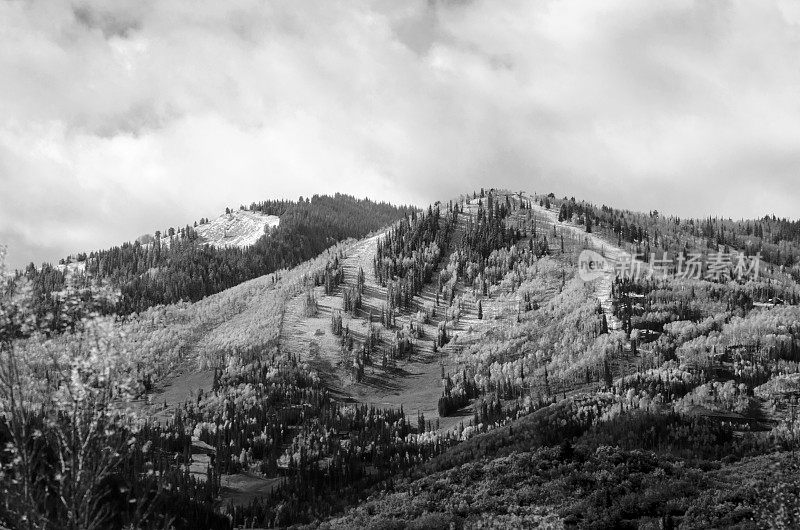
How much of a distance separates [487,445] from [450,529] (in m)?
72.9

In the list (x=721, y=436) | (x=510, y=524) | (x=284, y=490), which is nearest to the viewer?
(x=510, y=524)

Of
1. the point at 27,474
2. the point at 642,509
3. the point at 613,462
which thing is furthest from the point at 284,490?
the point at 27,474

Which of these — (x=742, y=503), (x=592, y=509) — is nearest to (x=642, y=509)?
(x=592, y=509)

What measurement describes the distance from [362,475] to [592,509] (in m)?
87.0

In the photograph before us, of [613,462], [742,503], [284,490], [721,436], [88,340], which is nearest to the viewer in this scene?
[88,340]

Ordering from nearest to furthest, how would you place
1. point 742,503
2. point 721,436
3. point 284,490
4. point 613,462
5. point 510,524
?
point 742,503, point 510,524, point 613,462, point 721,436, point 284,490

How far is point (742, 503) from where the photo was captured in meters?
106

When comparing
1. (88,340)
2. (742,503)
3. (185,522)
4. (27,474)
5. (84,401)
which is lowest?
(185,522)

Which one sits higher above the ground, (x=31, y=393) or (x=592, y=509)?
(x=31, y=393)

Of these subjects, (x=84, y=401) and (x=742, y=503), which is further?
(x=742, y=503)

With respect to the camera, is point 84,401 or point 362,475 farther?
point 362,475

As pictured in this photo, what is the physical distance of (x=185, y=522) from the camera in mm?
148875

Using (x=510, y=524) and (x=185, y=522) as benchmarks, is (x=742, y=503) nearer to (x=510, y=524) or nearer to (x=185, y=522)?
(x=510, y=524)

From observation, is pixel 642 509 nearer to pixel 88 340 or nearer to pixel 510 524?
pixel 510 524
